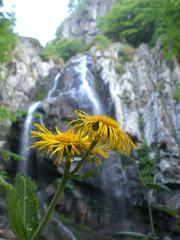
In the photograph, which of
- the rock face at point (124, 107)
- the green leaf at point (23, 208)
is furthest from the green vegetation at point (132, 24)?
the green leaf at point (23, 208)

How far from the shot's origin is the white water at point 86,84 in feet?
44.6

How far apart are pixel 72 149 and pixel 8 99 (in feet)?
46.4

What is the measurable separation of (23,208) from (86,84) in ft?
47.3

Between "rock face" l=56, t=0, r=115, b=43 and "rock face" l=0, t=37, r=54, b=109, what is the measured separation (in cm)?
1174

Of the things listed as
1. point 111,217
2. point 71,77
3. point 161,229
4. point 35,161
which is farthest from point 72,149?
point 71,77

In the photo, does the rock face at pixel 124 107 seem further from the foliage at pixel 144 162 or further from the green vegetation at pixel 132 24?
the green vegetation at pixel 132 24

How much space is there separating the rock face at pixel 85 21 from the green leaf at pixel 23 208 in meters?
29.5

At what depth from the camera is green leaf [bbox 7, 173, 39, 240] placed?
832mm

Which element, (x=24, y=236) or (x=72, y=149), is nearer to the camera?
(x=24, y=236)

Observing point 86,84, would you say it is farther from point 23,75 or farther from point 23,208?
point 23,208

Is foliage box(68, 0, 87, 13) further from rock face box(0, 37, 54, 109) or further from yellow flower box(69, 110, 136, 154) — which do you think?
yellow flower box(69, 110, 136, 154)

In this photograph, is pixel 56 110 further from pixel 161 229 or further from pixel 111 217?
pixel 161 229

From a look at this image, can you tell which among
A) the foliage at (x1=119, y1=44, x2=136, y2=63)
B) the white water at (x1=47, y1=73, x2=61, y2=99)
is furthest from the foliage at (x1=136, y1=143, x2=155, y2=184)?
the foliage at (x1=119, y1=44, x2=136, y2=63)

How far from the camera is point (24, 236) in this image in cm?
83
